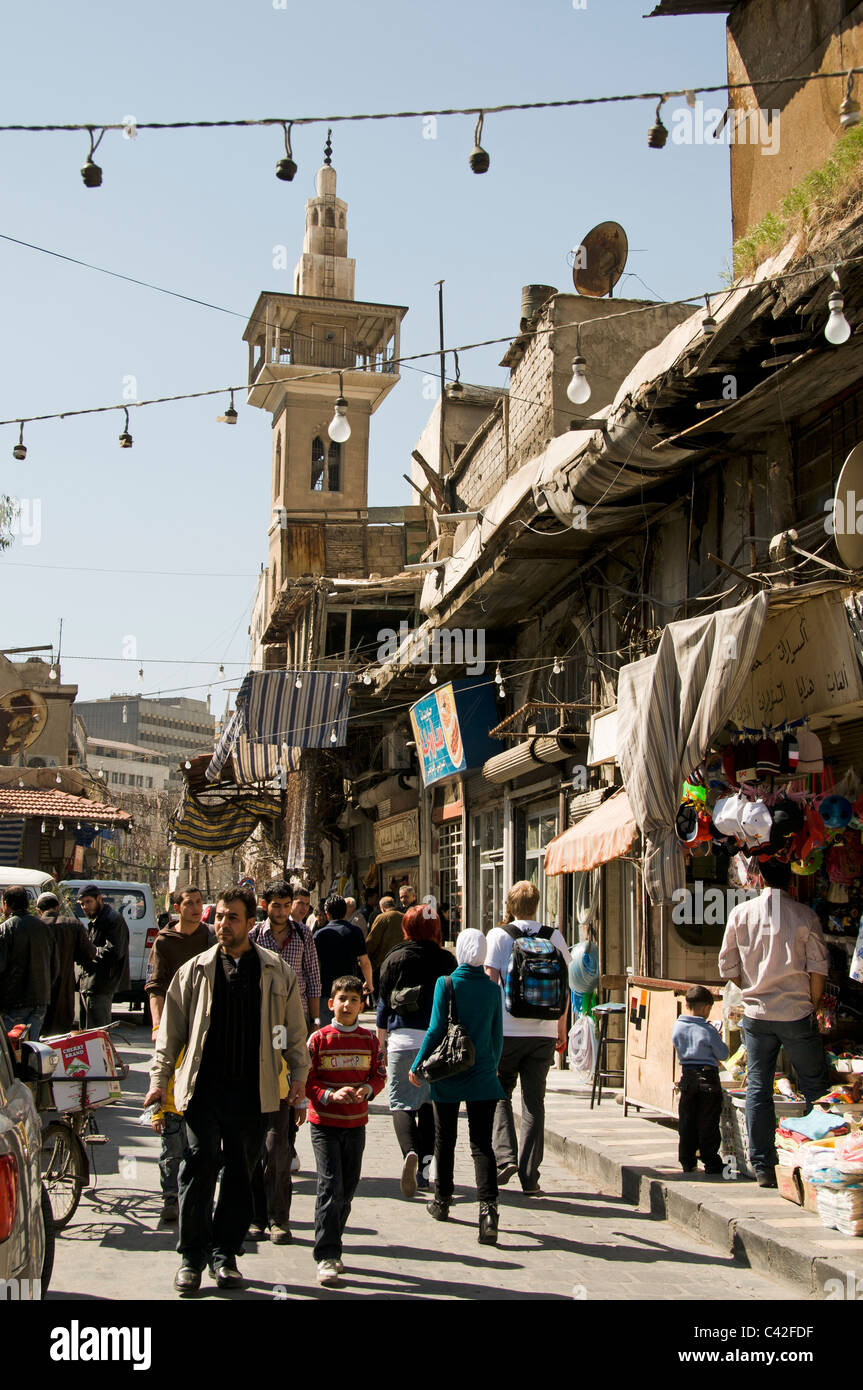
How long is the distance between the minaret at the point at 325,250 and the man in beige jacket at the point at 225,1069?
5000cm

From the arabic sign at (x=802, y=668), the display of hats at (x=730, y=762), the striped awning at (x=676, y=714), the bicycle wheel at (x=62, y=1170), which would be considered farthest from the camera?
the display of hats at (x=730, y=762)

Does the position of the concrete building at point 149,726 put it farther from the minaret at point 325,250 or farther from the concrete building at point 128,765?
the minaret at point 325,250

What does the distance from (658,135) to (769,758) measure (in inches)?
161

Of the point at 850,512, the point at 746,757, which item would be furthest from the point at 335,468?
the point at 850,512

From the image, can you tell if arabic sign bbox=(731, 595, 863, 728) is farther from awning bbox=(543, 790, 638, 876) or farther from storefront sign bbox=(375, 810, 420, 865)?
storefront sign bbox=(375, 810, 420, 865)

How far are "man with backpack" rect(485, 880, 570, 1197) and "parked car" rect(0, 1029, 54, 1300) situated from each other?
12.5 ft

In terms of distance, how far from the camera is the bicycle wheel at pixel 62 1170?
697cm

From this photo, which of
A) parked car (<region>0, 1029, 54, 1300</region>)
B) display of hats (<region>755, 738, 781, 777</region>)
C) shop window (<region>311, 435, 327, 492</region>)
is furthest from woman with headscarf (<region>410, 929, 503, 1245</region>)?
shop window (<region>311, 435, 327, 492</region>)

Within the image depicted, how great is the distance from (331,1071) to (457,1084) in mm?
1231

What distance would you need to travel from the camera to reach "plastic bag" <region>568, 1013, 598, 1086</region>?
464 inches

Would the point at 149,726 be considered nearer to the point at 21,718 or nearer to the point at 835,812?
the point at 21,718

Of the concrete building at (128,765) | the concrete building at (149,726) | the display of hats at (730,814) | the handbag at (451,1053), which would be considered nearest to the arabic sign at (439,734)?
the display of hats at (730,814)

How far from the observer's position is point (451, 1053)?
727 centimetres
